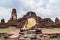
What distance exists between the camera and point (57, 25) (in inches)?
894

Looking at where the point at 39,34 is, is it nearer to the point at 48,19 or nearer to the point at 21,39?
the point at 21,39

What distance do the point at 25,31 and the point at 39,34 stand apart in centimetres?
101

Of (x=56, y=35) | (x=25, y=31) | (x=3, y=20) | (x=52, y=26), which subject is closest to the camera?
(x=25, y=31)

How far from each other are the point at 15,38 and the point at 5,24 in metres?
8.04

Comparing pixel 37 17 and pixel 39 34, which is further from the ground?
pixel 37 17

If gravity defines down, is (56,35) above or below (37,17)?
below

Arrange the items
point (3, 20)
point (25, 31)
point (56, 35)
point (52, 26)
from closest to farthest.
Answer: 1. point (25, 31)
2. point (56, 35)
3. point (52, 26)
4. point (3, 20)

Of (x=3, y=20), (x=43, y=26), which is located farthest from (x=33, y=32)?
(x=3, y=20)

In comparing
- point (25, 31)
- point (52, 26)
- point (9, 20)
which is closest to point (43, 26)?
point (52, 26)

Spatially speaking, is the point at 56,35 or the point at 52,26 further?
the point at 52,26

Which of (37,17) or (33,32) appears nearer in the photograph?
(33,32)

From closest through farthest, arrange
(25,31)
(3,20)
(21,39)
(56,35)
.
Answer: (21,39)
(25,31)
(56,35)
(3,20)

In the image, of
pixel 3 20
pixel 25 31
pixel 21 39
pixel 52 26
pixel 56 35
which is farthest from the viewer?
pixel 3 20

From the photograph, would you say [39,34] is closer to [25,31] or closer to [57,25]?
[25,31]
